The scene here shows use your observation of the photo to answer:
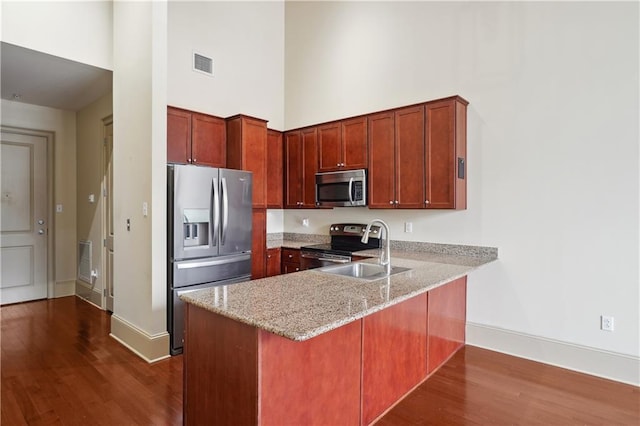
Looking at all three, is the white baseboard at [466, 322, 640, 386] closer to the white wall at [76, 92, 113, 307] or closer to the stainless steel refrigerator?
the stainless steel refrigerator

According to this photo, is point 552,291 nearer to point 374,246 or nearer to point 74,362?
point 374,246

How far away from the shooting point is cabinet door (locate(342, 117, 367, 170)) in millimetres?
3959

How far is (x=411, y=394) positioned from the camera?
8.12 feet

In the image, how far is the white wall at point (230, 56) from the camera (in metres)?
4.09

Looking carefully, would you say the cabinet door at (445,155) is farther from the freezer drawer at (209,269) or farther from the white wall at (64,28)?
the white wall at (64,28)

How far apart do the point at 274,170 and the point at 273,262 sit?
126cm

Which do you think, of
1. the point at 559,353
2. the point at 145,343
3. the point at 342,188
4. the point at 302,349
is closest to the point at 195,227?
the point at 145,343

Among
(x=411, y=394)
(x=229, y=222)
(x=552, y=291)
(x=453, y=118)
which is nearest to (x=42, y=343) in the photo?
(x=229, y=222)

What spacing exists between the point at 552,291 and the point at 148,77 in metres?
3.97

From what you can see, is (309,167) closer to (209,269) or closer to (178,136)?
(178,136)

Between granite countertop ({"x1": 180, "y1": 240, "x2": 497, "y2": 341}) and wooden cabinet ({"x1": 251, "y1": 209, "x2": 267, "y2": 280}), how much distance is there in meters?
2.00

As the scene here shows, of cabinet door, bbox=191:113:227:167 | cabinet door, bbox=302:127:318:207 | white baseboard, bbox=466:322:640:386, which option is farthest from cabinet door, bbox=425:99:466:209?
cabinet door, bbox=191:113:227:167

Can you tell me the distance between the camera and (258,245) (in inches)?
170

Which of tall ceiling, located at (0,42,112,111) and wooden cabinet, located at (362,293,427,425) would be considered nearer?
wooden cabinet, located at (362,293,427,425)
